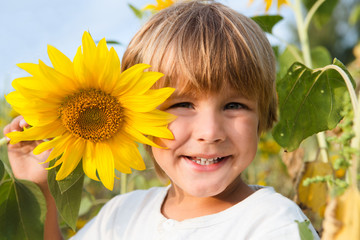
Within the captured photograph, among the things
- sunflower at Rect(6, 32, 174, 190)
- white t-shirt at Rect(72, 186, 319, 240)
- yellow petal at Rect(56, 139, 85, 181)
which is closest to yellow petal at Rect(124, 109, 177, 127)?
sunflower at Rect(6, 32, 174, 190)

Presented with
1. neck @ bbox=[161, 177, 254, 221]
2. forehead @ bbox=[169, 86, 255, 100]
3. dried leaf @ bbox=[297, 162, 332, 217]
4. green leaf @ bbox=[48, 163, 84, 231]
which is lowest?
dried leaf @ bbox=[297, 162, 332, 217]

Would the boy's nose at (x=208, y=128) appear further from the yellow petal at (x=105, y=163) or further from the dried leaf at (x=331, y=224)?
the dried leaf at (x=331, y=224)

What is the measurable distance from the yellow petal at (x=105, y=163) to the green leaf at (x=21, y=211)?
23 cm

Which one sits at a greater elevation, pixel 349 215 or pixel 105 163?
pixel 349 215

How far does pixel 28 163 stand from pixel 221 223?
0.49m

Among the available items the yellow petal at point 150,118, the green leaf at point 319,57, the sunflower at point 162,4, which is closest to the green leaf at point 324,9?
the green leaf at point 319,57

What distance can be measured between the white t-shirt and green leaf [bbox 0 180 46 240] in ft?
0.68

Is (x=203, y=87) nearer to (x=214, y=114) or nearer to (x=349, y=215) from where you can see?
(x=214, y=114)

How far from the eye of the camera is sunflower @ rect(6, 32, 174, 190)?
2.39 feet

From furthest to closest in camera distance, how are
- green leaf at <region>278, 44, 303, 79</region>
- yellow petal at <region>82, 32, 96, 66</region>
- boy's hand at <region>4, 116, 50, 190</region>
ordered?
green leaf at <region>278, 44, 303, 79</region> < boy's hand at <region>4, 116, 50, 190</region> < yellow petal at <region>82, 32, 96, 66</region>

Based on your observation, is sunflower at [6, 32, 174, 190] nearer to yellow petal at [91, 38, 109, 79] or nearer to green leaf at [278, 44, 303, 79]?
yellow petal at [91, 38, 109, 79]

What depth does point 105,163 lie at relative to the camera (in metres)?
0.81

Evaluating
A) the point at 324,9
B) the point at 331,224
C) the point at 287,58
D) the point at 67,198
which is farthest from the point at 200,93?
the point at 324,9

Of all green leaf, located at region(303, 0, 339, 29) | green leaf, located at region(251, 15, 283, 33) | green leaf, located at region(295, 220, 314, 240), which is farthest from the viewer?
green leaf, located at region(303, 0, 339, 29)
